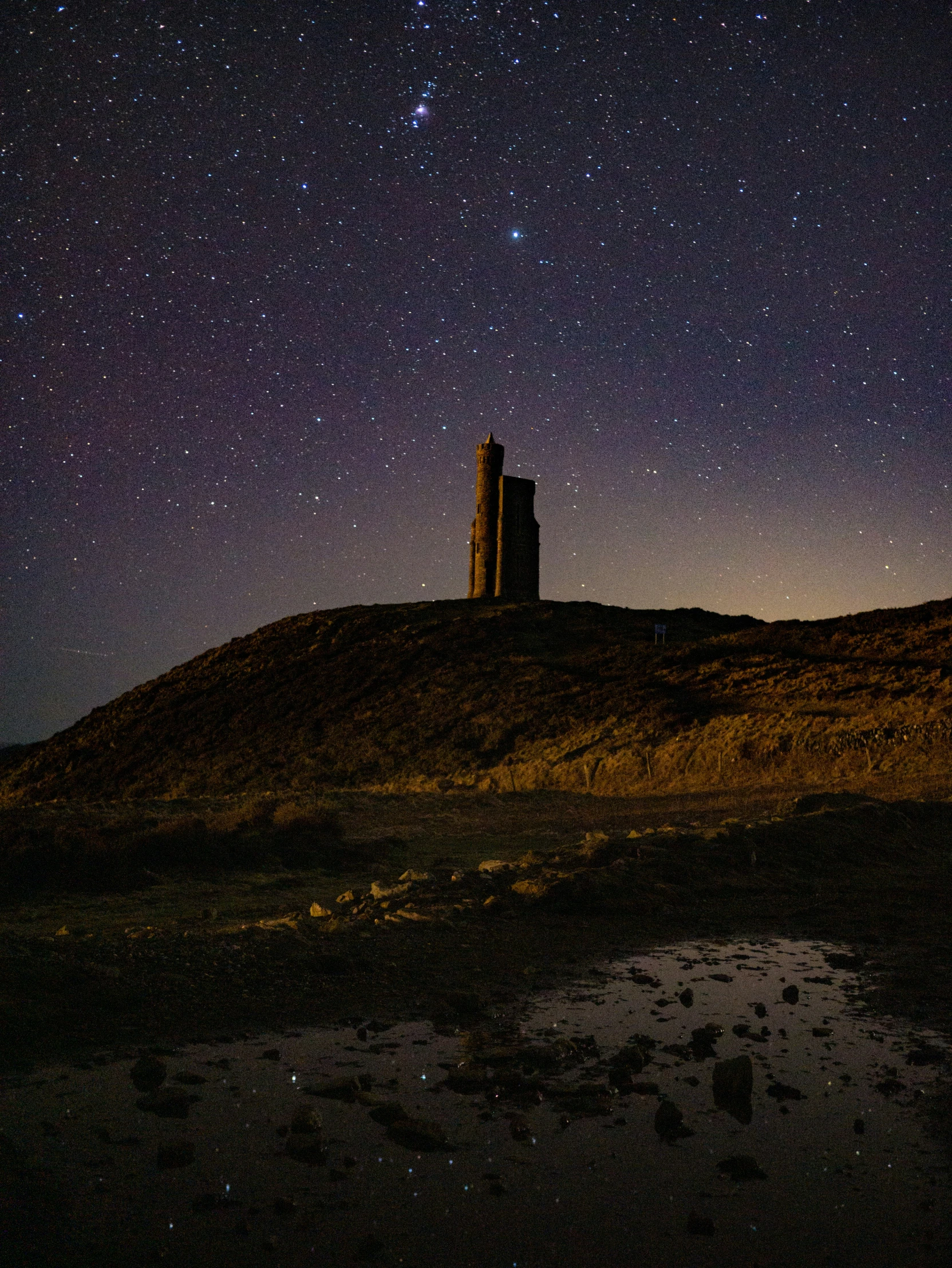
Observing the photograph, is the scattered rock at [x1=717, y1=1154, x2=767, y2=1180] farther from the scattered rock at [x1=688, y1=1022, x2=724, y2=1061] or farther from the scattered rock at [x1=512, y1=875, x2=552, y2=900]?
the scattered rock at [x1=512, y1=875, x2=552, y2=900]

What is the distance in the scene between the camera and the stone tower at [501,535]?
186 feet

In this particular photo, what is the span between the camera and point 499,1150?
337 centimetres

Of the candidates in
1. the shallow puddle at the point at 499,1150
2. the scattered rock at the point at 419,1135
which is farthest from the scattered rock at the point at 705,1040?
the scattered rock at the point at 419,1135

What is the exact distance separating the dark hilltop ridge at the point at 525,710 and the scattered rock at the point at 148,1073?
15117 millimetres

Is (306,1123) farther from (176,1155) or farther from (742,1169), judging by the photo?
(742,1169)

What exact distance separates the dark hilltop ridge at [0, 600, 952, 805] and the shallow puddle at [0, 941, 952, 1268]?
13605 millimetres

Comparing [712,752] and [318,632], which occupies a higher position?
A: [318,632]

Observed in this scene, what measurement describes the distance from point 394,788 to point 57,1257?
22.3 meters

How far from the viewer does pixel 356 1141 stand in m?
3.43

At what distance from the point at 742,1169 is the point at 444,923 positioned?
388 centimetres

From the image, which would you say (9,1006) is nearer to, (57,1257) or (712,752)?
(57,1257)

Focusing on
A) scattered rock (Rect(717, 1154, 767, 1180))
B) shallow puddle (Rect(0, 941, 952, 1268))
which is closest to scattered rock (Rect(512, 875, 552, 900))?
shallow puddle (Rect(0, 941, 952, 1268))

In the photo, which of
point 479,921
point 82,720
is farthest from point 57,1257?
point 82,720

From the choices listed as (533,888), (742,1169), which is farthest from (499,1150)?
(533,888)
